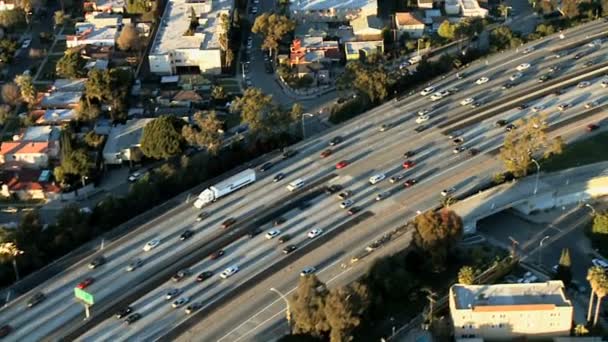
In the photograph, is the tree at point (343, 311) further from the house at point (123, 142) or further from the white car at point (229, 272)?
the house at point (123, 142)

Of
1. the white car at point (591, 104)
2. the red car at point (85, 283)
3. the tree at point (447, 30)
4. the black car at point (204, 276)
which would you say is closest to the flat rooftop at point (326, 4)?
the tree at point (447, 30)

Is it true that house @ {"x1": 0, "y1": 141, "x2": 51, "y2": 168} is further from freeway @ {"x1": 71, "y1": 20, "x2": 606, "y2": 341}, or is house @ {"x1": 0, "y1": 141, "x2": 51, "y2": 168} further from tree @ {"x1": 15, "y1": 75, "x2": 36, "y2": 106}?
freeway @ {"x1": 71, "y1": 20, "x2": 606, "y2": 341}

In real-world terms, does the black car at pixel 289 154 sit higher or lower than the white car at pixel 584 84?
lower

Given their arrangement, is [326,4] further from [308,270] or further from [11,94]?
[308,270]

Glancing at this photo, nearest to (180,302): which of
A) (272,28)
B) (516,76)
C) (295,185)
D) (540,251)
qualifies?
(295,185)

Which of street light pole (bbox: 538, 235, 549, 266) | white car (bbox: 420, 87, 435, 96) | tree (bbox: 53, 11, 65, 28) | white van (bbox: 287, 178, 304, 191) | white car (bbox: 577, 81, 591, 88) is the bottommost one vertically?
street light pole (bbox: 538, 235, 549, 266)

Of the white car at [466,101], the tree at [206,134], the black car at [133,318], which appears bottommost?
the black car at [133,318]

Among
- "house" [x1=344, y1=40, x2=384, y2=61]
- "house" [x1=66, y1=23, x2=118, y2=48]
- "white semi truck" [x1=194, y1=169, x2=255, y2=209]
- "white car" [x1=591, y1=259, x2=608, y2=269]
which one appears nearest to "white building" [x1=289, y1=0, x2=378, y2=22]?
"house" [x1=344, y1=40, x2=384, y2=61]
